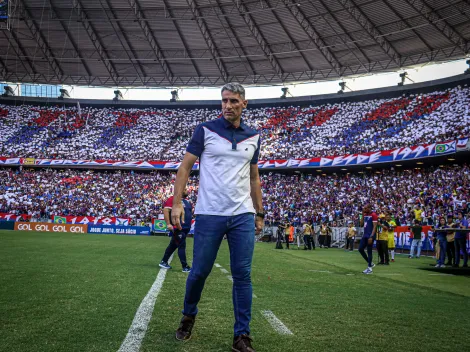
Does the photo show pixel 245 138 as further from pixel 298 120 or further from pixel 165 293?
pixel 298 120

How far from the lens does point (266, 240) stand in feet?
127

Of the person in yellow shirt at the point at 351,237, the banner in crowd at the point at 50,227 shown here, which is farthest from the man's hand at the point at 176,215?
the banner in crowd at the point at 50,227

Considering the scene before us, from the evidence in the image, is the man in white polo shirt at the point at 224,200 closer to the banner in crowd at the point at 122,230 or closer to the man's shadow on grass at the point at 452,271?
the man's shadow on grass at the point at 452,271

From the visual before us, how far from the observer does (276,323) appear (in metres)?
5.40

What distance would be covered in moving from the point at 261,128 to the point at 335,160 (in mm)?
12808

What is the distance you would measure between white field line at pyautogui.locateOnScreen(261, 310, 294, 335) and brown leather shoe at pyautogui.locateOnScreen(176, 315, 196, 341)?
0.98 m

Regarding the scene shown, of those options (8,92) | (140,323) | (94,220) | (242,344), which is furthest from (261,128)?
(242,344)

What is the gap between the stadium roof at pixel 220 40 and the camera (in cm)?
4050

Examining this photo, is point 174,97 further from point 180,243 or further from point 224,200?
point 224,200

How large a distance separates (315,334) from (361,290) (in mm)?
4620

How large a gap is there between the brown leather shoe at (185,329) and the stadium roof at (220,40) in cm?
3816

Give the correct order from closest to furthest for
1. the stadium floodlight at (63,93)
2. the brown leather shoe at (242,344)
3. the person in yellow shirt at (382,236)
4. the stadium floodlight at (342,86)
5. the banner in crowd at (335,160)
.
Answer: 1. the brown leather shoe at (242,344)
2. the person in yellow shirt at (382,236)
3. the banner in crowd at (335,160)
4. the stadium floodlight at (342,86)
5. the stadium floodlight at (63,93)

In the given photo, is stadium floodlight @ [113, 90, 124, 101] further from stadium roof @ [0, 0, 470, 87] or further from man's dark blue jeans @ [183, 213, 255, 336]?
man's dark blue jeans @ [183, 213, 255, 336]

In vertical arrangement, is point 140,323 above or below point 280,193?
below
